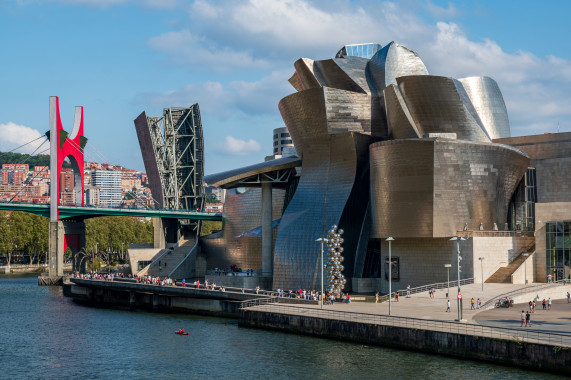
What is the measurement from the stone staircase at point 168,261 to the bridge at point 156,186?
146mm

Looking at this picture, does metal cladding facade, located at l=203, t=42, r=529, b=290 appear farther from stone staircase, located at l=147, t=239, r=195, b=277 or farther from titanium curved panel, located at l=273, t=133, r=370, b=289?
stone staircase, located at l=147, t=239, r=195, b=277

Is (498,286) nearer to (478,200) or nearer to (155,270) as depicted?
(478,200)

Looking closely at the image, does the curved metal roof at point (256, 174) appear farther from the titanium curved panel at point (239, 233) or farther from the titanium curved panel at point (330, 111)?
the titanium curved panel at point (239, 233)

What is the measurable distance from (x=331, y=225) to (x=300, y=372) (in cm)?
2819

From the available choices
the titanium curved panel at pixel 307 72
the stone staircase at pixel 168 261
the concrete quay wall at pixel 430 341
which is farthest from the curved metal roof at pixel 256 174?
the concrete quay wall at pixel 430 341

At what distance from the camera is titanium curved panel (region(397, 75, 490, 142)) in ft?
210

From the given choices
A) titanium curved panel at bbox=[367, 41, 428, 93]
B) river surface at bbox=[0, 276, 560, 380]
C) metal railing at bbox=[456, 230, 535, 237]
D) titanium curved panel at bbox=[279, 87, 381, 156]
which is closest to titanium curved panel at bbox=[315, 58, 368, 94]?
titanium curved panel at bbox=[367, 41, 428, 93]

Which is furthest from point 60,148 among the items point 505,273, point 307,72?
point 505,273

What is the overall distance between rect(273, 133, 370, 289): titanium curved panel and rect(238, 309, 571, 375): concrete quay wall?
14254mm

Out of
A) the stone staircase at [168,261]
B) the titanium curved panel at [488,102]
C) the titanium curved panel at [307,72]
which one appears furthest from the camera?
the stone staircase at [168,261]

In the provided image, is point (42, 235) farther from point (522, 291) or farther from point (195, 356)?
point (522, 291)

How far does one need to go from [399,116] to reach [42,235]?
84787mm

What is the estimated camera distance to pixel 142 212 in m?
100

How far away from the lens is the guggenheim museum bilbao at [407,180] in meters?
60.7
